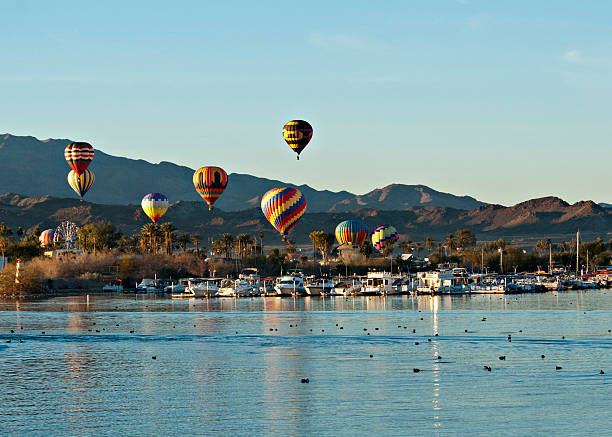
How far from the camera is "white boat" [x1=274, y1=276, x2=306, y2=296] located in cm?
15462

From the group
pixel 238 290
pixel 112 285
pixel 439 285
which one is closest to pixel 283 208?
pixel 238 290

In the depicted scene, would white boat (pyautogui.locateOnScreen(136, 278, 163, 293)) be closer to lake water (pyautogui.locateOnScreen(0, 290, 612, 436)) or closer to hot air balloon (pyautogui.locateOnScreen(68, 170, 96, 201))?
hot air balloon (pyautogui.locateOnScreen(68, 170, 96, 201))

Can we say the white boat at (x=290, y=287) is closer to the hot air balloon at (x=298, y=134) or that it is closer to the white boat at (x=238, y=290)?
the white boat at (x=238, y=290)

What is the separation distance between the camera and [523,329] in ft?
239

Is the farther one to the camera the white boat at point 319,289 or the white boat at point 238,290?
the white boat at point 319,289

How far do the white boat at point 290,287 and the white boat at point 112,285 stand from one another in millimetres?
33144

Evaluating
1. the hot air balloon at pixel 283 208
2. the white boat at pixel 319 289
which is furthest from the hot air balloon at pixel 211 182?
the white boat at pixel 319 289

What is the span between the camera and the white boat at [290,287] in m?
155

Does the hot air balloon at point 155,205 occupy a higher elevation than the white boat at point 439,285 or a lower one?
higher

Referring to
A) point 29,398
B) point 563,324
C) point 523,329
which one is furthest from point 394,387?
point 563,324

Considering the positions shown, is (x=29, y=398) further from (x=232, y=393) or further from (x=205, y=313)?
(x=205, y=313)

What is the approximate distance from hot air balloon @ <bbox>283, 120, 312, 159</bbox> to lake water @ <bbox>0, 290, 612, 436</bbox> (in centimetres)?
5280

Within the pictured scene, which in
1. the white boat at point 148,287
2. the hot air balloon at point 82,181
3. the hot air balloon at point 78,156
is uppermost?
the hot air balloon at point 78,156

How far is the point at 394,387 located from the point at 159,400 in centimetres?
981
